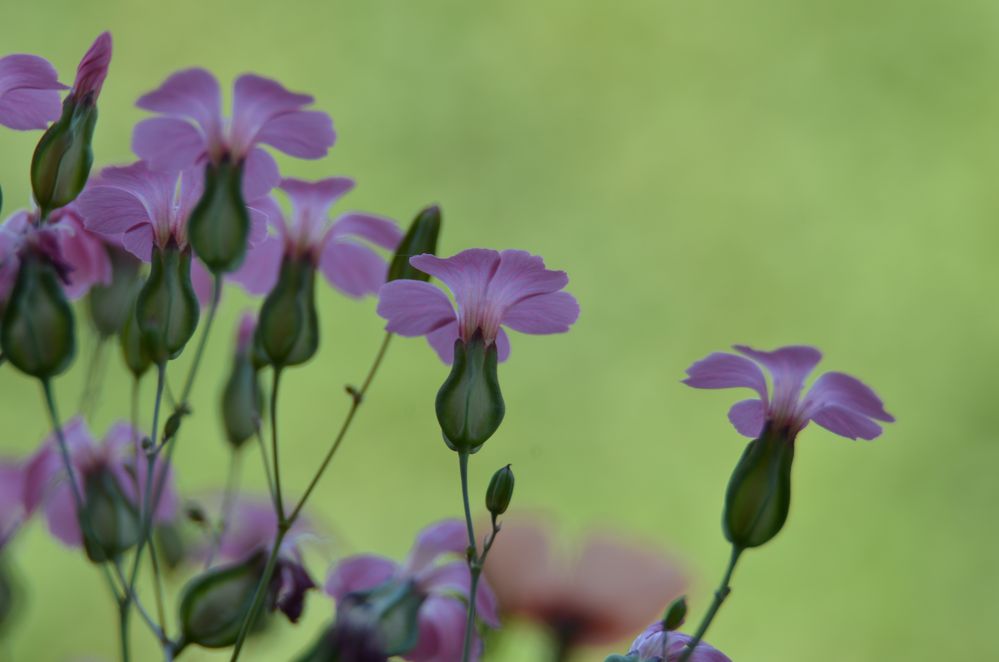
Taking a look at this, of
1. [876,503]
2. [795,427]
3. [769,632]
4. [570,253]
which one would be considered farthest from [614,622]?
[570,253]

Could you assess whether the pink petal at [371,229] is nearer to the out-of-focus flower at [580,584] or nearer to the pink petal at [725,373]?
the pink petal at [725,373]

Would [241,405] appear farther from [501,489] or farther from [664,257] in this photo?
[664,257]

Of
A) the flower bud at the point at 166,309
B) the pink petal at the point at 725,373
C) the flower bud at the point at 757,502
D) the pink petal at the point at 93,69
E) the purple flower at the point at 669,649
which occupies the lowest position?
the purple flower at the point at 669,649

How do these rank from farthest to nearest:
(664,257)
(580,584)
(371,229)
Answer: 1. (664,257)
2. (580,584)
3. (371,229)

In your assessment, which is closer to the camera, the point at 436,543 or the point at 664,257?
the point at 436,543

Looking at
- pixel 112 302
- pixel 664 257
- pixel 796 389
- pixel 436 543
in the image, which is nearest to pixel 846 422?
pixel 796 389

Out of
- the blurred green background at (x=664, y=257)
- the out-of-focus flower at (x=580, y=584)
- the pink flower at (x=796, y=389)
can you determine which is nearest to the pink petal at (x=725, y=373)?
the pink flower at (x=796, y=389)

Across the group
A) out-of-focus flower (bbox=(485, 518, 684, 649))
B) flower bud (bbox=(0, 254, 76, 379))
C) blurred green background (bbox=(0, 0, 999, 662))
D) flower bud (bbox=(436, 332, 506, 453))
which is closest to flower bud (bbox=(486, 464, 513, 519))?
flower bud (bbox=(436, 332, 506, 453))

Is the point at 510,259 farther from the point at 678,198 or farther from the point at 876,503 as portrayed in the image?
the point at 678,198
